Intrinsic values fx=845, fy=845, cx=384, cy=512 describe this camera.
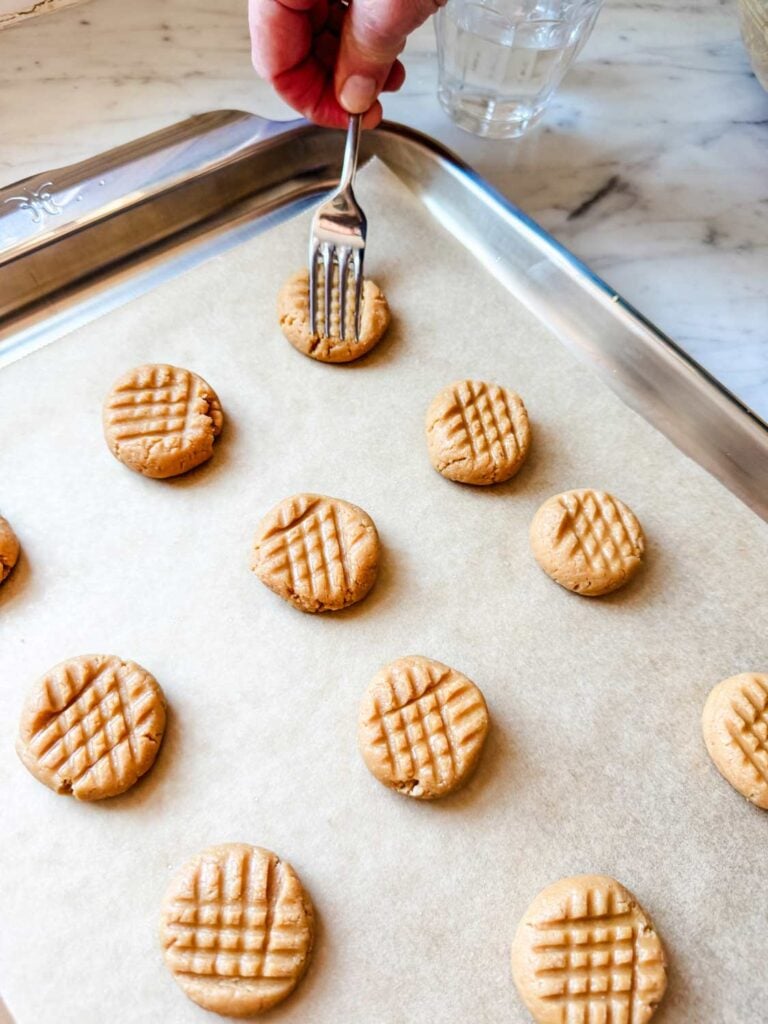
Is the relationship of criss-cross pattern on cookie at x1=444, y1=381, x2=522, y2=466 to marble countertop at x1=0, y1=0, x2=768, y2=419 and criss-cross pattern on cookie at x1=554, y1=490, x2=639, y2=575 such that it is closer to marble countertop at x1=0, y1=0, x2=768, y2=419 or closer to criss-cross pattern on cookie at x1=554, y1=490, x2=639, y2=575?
criss-cross pattern on cookie at x1=554, y1=490, x2=639, y2=575

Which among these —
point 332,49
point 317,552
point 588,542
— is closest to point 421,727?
point 317,552

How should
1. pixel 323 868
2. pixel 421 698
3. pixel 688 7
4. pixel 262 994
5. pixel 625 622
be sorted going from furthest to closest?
pixel 688 7
pixel 625 622
pixel 421 698
pixel 323 868
pixel 262 994

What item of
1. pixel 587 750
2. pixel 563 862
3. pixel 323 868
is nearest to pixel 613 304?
pixel 587 750

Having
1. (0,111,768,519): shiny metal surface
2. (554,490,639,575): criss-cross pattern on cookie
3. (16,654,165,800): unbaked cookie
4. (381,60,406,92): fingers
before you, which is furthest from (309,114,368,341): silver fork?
(16,654,165,800): unbaked cookie

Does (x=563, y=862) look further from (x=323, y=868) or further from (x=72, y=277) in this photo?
(x=72, y=277)

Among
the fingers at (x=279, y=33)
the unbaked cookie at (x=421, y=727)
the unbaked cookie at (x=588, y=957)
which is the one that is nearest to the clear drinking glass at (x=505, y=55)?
the fingers at (x=279, y=33)

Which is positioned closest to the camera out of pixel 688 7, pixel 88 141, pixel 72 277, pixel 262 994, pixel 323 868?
pixel 262 994
